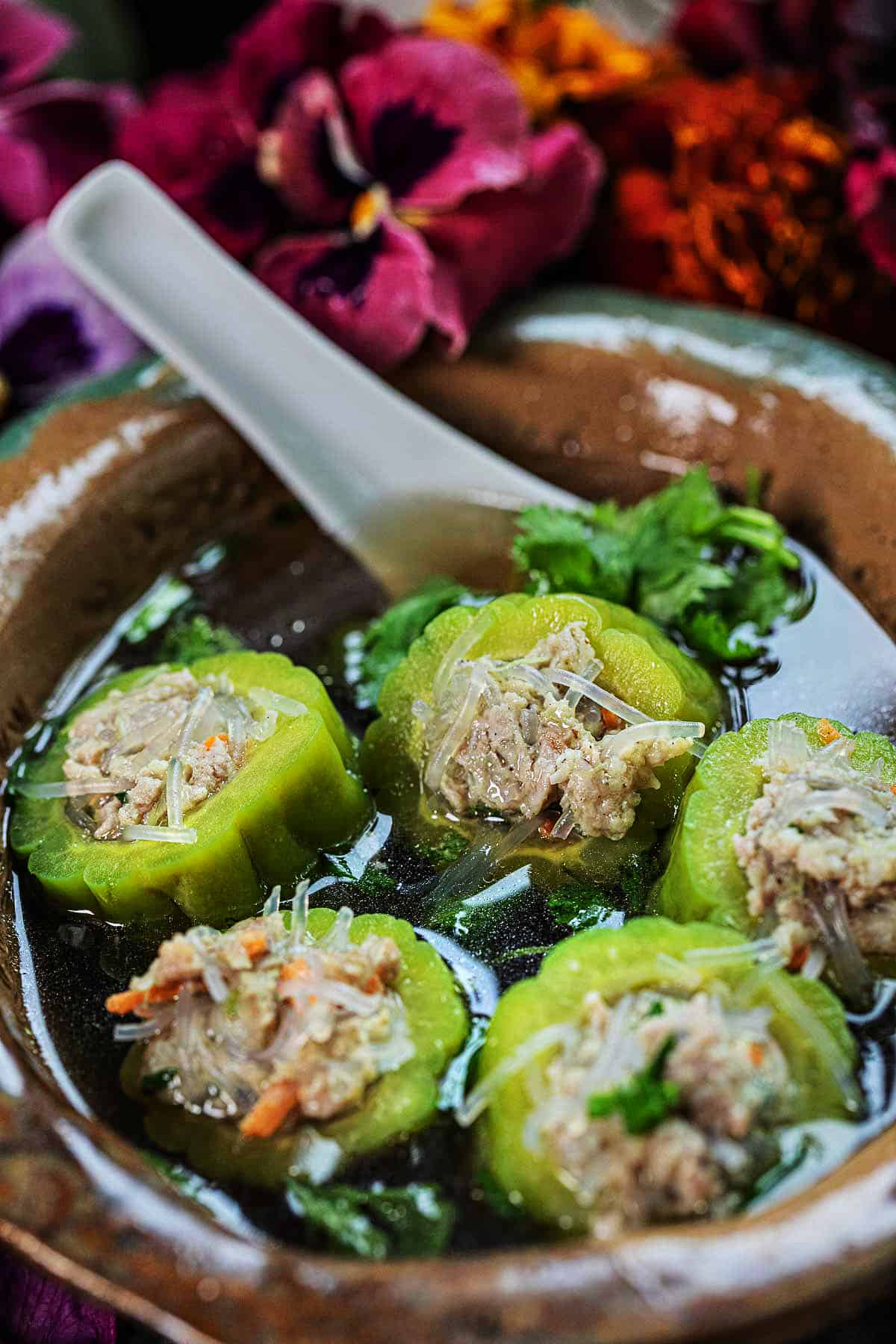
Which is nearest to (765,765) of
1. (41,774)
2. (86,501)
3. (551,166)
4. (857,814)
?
(857,814)

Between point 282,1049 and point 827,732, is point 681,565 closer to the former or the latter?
point 827,732

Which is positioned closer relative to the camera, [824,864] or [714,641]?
[824,864]

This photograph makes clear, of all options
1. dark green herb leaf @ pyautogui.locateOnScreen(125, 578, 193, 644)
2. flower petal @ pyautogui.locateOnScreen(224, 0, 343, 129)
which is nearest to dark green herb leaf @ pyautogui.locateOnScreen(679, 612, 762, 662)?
dark green herb leaf @ pyautogui.locateOnScreen(125, 578, 193, 644)

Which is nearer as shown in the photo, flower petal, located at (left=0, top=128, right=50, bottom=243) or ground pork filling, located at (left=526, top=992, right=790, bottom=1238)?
ground pork filling, located at (left=526, top=992, right=790, bottom=1238)

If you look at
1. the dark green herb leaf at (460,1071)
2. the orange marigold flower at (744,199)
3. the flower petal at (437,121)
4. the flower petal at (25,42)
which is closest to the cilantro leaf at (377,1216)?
the dark green herb leaf at (460,1071)

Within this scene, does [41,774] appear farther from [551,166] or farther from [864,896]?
[551,166]

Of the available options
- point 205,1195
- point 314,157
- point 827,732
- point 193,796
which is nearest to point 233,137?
point 314,157

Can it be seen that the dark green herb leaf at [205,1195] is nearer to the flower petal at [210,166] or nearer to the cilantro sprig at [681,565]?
the cilantro sprig at [681,565]

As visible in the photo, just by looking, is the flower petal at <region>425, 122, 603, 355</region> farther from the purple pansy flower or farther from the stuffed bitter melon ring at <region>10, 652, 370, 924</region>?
the purple pansy flower
